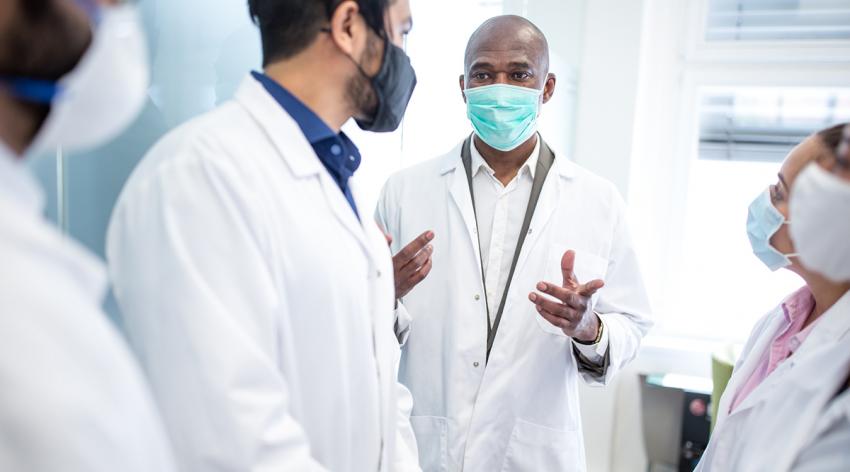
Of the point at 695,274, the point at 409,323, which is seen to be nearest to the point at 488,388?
the point at 409,323

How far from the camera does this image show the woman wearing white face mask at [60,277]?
42 cm

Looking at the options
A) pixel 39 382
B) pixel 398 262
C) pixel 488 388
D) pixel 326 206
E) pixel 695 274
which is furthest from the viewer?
pixel 695 274

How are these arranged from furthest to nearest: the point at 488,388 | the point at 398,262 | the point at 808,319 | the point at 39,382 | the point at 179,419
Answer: the point at 488,388 → the point at 398,262 → the point at 808,319 → the point at 179,419 → the point at 39,382

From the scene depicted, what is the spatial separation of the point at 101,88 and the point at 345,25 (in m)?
0.47

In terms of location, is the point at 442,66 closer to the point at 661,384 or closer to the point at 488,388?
the point at 488,388

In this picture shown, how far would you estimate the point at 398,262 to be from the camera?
136 centimetres

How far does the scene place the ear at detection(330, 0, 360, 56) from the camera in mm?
919

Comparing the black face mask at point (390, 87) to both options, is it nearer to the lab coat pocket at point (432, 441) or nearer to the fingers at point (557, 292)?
the fingers at point (557, 292)

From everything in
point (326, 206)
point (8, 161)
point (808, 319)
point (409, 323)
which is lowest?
point (409, 323)

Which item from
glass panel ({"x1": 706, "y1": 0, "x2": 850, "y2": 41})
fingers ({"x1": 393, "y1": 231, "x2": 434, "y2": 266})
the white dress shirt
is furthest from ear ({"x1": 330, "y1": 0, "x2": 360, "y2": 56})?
glass panel ({"x1": 706, "y1": 0, "x2": 850, "y2": 41})

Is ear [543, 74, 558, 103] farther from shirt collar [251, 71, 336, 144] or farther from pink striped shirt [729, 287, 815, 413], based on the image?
shirt collar [251, 71, 336, 144]

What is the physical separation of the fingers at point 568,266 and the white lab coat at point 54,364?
100 cm

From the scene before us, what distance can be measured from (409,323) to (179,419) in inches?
33.3

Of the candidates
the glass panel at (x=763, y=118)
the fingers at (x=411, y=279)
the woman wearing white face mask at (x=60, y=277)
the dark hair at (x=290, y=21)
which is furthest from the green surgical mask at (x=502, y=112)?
the glass panel at (x=763, y=118)
